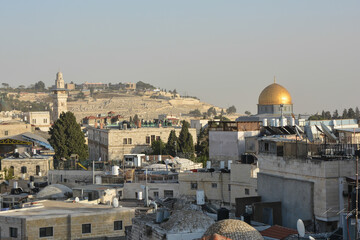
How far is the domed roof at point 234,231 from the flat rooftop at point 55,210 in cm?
772

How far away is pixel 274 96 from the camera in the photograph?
5953cm

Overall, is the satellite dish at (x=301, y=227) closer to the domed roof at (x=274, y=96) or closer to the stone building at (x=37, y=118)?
the domed roof at (x=274, y=96)

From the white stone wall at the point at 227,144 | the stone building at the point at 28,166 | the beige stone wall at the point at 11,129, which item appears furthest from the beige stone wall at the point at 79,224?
the beige stone wall at the point at 11,129

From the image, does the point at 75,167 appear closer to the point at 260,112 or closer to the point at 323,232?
the point at 260,112

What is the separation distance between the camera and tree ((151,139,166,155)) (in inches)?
2165

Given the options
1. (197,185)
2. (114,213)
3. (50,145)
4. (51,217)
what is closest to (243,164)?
(197,185)

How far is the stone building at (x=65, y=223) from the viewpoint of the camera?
19844 millimetres

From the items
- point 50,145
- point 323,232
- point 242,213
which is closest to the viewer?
point 323,232

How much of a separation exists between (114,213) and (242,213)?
4183 millimetres

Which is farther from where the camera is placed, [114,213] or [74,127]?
[74,127]

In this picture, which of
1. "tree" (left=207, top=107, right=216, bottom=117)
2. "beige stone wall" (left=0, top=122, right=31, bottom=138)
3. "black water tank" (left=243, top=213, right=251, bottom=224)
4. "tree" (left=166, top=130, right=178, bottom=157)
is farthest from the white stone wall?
"tree" (left=207, top=107, right=216, bottom=117)

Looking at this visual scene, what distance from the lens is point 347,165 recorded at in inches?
631

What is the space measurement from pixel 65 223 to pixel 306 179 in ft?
22.3

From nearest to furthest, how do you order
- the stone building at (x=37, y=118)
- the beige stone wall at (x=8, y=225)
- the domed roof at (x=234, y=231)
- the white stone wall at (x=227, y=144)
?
the domed roof at (x=234, y=231)
the beige stone wall at (x=8, y=225)
the white stone wall at (x=227, y=144)
the stone building at (x=37, y=118)
